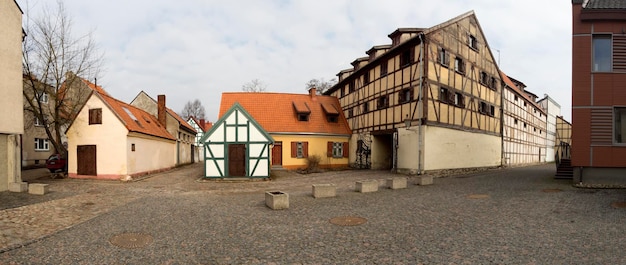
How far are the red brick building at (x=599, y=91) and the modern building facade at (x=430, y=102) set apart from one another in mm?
7451

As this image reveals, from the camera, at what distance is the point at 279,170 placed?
26047 mm

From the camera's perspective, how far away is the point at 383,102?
25.0 meters

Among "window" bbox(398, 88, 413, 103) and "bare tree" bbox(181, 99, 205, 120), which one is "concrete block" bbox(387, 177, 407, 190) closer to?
"window" bbox(398, 88, 413, 103)

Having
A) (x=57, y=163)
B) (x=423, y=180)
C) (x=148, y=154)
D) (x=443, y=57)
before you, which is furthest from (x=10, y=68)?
(x=443, y=57)

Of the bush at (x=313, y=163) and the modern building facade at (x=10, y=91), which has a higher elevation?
the modern building facade at (x=10, y=91)

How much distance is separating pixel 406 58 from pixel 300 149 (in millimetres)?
10898

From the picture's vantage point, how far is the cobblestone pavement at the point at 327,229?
586 cm

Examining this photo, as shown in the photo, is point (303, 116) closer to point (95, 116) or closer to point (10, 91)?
point (95, 116)

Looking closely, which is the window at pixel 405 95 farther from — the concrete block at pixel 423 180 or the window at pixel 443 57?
the concrete block at pixel 423 180

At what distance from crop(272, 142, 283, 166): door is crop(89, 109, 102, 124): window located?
12.0 metres

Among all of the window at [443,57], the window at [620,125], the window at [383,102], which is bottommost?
the window at [620,125]

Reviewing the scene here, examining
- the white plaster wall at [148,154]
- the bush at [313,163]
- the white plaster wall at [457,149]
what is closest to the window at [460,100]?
the white plaster wall at [457,149]

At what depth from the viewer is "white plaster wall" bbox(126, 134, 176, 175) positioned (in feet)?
64.6

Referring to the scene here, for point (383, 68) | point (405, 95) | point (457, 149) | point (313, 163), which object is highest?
point (383, 68)
